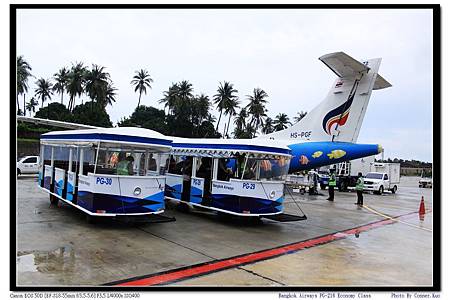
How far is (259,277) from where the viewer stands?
6344 millimetres

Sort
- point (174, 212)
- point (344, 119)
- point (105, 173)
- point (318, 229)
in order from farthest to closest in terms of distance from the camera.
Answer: point (344, 119), point (174, 212), point (318, 229), point (105, 173)

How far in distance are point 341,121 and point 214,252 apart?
10.2 meters

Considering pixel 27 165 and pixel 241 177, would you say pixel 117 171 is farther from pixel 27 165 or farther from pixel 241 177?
pixel 27 165

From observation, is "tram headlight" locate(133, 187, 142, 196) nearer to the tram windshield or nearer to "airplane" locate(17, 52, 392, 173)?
the tram windshield

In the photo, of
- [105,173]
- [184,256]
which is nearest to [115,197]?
[105,173]

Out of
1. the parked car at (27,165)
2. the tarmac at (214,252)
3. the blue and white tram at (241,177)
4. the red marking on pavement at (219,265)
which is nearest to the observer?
the red marking on pavement at (219,265)

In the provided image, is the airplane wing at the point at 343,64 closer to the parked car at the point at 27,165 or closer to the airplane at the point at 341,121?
the airplane at the point at 341,121

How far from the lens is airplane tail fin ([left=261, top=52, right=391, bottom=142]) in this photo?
49.6 ft

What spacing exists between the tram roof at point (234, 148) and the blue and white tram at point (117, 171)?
69.4 inches

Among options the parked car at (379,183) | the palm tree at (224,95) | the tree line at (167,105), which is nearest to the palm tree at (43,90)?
the tree line at (167,105)

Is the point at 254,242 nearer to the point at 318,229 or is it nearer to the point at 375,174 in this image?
the point at 318,229

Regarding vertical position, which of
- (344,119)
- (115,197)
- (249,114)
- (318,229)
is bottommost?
(318,229)

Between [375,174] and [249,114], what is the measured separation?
3917cm

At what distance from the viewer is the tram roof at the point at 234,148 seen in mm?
10484
